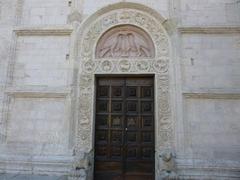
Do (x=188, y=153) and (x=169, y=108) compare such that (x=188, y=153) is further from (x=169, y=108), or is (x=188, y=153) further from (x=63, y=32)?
(x=63, y=32)

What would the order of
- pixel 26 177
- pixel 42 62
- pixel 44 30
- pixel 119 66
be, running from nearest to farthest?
pixel 26 177 < pixel 119 66 < pixel 42 62 < pixel 44 30

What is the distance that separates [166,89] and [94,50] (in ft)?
6.22

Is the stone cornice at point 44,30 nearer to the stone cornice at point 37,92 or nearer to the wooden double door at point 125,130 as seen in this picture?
the stone cornice at point 37,92

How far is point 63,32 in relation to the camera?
564 centimetres

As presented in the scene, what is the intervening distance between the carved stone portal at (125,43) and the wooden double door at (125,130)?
0.63m

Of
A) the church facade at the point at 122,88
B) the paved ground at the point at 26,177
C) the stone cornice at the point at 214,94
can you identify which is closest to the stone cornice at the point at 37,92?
the church facade at the point at 122,88

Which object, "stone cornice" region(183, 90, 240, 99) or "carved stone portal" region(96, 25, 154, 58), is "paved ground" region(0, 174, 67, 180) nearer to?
"carved stone portal" region(96, 25, 154, 58)

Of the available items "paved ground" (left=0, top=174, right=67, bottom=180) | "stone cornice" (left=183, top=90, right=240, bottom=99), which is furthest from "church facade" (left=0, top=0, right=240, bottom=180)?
"paved ground" (left=0, top=174, right=67, bottom=180)

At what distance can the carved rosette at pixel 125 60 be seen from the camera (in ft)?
16.9

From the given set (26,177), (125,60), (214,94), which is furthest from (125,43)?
(26,177)

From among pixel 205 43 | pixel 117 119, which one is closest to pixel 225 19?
pixel 205 43

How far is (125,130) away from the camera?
5.32 meters

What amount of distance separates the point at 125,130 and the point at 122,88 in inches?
37.9

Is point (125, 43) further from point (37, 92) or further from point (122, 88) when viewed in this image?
point (37, 92)
